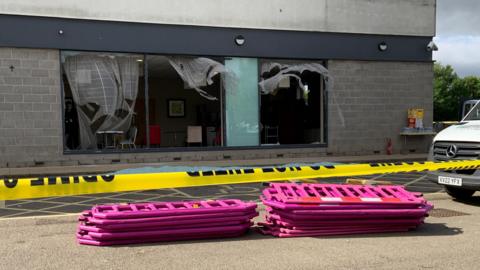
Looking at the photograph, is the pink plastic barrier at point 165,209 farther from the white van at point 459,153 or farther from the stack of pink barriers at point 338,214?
the white van at point 459,153

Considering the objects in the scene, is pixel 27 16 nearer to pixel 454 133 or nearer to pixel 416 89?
pixel 454 133

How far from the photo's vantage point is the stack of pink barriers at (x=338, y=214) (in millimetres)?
5824

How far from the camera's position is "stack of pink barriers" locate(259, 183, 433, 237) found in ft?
19.1

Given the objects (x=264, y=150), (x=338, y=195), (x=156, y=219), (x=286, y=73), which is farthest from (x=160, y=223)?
(x=286, y=73)

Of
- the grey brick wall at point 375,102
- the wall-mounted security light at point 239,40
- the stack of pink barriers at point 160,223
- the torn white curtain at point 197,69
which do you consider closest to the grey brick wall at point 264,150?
the grey brick wall at point 375,102

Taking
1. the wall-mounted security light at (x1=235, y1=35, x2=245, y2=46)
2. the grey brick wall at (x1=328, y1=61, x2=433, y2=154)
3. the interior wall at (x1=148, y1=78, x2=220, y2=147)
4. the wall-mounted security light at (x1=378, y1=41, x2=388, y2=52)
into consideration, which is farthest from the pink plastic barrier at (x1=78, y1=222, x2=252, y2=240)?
the wall-mounted security light at (x1=378, y1=41, x2=388, y2=52)

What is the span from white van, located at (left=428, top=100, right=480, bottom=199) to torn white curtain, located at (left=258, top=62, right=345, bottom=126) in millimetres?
7386

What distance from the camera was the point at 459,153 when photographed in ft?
25.6

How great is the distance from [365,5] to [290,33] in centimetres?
297

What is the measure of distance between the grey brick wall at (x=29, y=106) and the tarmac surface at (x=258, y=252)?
747 centimetres

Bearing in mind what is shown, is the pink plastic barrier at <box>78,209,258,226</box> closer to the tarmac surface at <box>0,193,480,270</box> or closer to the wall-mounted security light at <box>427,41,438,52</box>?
the tarmac surface at <box>0,193,480,270</box>

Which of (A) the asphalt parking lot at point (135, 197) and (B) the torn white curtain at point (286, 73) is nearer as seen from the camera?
(A) the asphalt parking lot at point (135, 197)

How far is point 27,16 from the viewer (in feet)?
43.1

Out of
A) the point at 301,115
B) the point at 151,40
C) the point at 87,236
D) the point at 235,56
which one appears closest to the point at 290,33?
the point at 235,56
